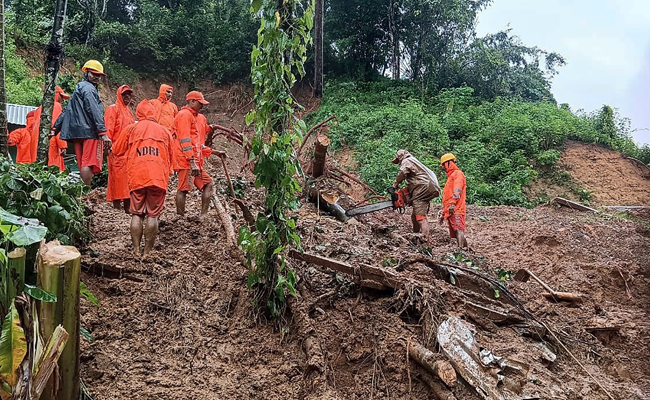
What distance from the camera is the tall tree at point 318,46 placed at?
58.3 feet

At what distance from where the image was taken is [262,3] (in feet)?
11.4

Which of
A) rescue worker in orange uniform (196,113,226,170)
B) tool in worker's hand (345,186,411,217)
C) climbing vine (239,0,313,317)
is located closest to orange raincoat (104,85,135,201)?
rescue worker in orange uniform (196,113,226,170)

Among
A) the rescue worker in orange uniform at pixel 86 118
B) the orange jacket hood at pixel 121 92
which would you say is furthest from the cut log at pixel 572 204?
the rescue worker in orange uniform at pixel 86 118

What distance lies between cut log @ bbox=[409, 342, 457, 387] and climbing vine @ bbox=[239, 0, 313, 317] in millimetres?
1022

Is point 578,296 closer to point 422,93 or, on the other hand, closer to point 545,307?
point 545,307

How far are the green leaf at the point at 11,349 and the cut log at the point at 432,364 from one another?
250 cm

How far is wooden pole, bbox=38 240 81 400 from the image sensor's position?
219cm

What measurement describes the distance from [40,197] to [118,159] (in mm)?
1754

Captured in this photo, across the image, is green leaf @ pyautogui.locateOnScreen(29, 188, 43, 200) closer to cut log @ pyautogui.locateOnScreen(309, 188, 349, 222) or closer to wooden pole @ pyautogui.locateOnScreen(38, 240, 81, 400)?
wooden pole @ pyautogui.locateOnScreen(38, 240, 81, 400)

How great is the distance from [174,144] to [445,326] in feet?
12.5

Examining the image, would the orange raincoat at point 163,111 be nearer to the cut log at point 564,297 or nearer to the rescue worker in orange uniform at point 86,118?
the rescue worker in orange uniform at point 86,118

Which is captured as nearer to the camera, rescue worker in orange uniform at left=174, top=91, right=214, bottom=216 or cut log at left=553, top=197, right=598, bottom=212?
rescue worker in orange uniform at left=174, top=91, right=214, bottom=216

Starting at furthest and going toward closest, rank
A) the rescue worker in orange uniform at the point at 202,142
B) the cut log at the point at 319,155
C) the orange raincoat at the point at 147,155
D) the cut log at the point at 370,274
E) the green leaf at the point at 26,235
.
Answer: the cut log at the point at 319,155
the rescue worker in orange uniform at the point at 202,142
the orange raincoat at the point at 147,155
the cut log at the point at 370,274
the green leaf at the point at 26,235

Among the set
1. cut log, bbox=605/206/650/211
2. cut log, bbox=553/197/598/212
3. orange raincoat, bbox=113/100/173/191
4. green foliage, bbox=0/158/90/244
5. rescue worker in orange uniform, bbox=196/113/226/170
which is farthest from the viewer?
cut log, bbox=605/206/650/211
